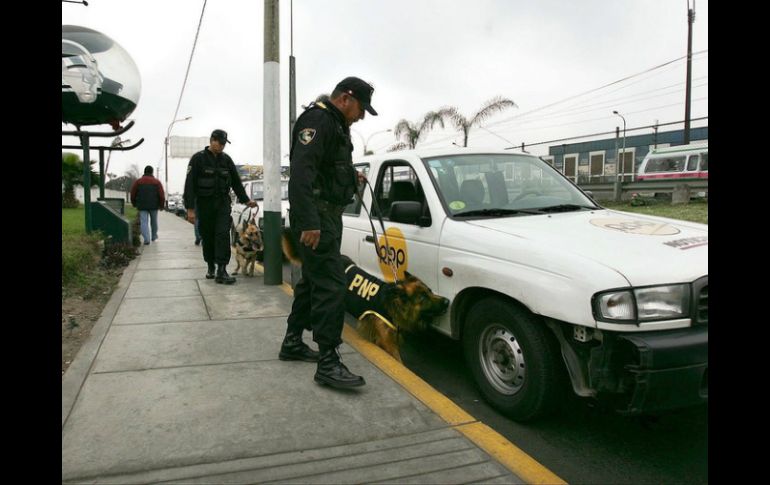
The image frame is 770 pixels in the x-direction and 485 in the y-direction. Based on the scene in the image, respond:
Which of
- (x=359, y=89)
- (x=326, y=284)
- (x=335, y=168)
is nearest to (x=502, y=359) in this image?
(x=326, y=284)

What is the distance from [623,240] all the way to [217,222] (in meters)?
5.29

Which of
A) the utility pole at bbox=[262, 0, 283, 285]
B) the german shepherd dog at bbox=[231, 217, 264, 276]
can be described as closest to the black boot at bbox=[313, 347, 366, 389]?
the utility pole at bbox=[262, 0, 283, 285]

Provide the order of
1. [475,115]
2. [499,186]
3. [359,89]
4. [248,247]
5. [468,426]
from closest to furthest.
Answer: [468,426] → [359,89] → [499,186] → [248,247] → [475,115]

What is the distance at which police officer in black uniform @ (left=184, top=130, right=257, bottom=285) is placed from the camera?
22.6 feet

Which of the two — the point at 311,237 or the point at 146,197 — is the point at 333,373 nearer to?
the point at 311,237

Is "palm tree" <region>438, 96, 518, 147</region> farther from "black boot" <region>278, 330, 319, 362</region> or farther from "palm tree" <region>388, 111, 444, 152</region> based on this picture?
"black boot" <region>278, 330, 319, 362</region>

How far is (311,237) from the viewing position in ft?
11.0

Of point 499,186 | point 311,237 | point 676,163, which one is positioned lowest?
point 311,237

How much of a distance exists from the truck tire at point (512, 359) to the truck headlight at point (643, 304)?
0.41 m

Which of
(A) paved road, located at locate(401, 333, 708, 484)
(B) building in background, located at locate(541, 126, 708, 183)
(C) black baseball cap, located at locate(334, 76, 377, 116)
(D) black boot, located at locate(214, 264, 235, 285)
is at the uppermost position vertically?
(B) building in background, located at locate(541, 126, 708, 183)

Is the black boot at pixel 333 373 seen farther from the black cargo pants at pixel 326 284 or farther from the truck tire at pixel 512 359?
the truck tire at pixel 512 359

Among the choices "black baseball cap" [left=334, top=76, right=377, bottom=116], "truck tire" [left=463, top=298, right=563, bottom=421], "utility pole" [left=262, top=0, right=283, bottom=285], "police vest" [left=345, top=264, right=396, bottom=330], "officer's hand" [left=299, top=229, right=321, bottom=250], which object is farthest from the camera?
"utility pole" [left=262, top=0, right=283, bottom=285]
